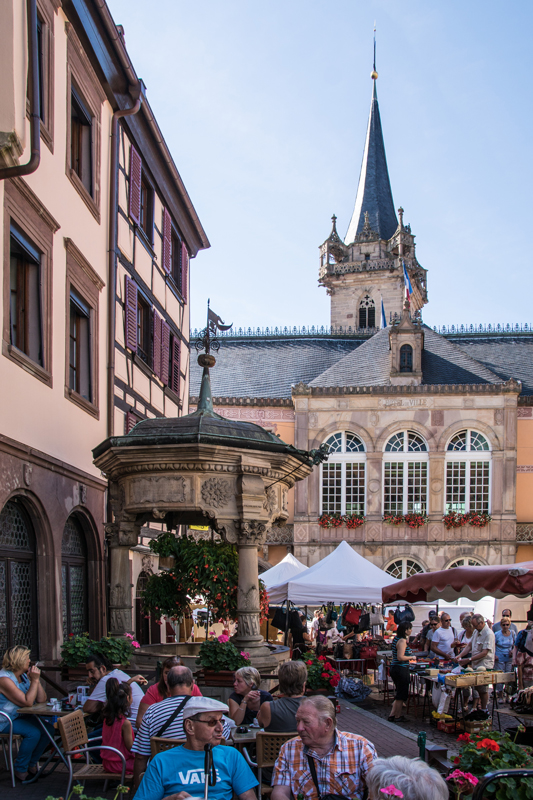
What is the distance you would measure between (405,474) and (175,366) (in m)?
13.6

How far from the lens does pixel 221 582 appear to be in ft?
35.0

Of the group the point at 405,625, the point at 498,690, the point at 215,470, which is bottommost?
the point at 498,690

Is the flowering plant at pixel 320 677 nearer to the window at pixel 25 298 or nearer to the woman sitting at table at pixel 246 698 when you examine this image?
the woman sitting at table at pixel 246 698

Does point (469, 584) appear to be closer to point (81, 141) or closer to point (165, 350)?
point (81, 141)

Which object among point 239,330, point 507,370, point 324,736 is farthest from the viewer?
point 239,330

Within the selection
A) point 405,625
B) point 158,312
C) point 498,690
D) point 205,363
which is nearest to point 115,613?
point 205,363

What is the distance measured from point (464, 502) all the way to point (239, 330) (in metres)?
14.6

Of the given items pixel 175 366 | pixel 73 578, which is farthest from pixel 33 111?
pixel 175 366

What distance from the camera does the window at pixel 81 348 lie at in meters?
13.7

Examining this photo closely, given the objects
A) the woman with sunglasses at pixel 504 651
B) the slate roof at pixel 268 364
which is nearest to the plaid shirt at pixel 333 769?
the woman with sunglasses at pixel 504 651

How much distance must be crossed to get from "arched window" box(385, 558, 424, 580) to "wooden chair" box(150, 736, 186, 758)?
26.8 m

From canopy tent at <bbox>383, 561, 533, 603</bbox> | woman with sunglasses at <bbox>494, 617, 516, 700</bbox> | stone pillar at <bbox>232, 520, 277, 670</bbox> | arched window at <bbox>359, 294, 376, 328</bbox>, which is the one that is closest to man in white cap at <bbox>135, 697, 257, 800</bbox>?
stone pillar at <bbox>232, 520, 277, 670</bbox>

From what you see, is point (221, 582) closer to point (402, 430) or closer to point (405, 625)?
point (405, 625)

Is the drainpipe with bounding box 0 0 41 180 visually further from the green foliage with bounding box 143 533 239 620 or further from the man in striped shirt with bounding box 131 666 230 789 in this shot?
the man in striped shirt with bounding box 131 666 230 789
